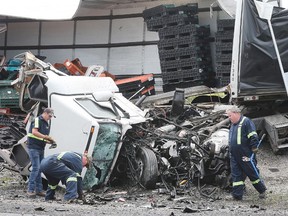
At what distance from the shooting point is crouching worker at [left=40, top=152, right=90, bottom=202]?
8.29m

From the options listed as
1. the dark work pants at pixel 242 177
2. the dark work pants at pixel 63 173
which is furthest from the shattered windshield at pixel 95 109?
the dark work pants at pixel 242 177

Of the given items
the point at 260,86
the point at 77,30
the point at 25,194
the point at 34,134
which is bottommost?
the point at 25,194

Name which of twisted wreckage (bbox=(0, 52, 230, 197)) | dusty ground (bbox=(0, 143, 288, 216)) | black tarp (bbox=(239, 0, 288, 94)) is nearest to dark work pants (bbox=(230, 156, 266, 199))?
dusty ground (bbox=(0, 143, 288, 216))

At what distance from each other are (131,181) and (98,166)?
700mm

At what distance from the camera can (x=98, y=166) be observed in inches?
372

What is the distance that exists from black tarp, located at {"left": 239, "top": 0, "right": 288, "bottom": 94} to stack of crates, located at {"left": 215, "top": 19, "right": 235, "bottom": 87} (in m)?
2.59

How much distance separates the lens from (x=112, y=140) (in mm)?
9500

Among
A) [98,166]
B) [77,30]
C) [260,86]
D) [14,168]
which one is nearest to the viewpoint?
[98,166]

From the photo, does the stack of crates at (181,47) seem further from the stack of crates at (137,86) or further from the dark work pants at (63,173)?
the dark work pants at (63,173)

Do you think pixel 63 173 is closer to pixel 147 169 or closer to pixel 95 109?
pixel 147 169

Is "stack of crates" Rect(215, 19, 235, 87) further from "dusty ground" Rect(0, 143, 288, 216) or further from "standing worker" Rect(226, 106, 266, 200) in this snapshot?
"standing worker" Rect(226, 106, 266, 200)

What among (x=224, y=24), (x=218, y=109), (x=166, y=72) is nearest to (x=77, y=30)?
(x=166, y=72)

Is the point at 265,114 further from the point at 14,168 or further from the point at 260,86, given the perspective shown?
the point at 14,168

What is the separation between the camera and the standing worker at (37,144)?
947 centimetres
